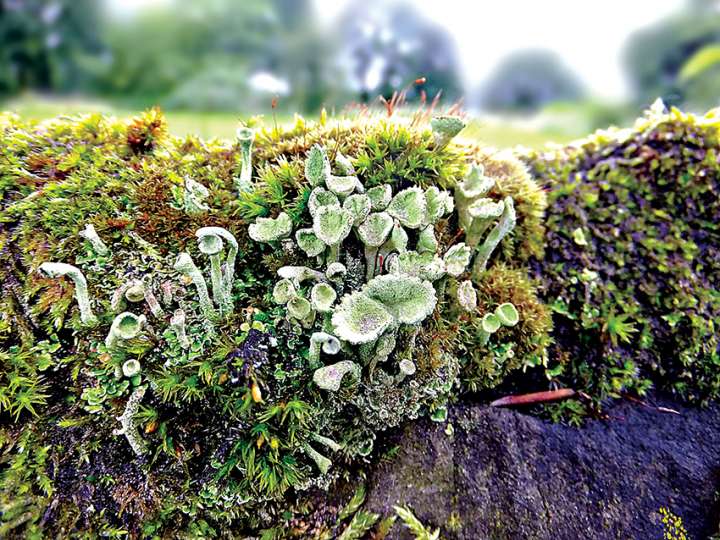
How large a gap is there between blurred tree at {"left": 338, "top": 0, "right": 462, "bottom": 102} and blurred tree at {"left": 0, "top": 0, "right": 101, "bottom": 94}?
634 centimetres

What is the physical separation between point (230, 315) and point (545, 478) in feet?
4.20

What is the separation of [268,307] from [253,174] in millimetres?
615

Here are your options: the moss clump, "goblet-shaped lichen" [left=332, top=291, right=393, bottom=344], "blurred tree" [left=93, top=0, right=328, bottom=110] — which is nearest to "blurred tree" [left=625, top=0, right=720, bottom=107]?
"blurred tree" [left=93, top=0, right=328, bottom=110]

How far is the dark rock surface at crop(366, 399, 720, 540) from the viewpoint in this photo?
1541 millimetres

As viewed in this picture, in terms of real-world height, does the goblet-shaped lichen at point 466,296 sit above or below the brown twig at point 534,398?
above

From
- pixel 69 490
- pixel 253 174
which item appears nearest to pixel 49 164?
pixel 253 174

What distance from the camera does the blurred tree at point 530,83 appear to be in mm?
10844

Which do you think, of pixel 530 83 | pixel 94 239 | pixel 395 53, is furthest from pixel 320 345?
pixel 530 83

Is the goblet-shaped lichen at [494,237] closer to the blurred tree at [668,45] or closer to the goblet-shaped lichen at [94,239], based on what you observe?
the goblet-shaped lichen at [94,239]

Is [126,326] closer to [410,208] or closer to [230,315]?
[230,315]

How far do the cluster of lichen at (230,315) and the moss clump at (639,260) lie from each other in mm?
304

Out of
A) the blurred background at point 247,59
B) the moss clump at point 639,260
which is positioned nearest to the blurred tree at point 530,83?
the blurred background at point 247,59

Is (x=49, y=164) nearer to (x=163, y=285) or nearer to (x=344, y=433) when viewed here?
(x=163, y=285)

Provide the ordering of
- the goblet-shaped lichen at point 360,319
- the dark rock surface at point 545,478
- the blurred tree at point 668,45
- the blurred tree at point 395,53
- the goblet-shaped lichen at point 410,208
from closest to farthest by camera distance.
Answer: the goblet-shaped lichen at point 360,319, the dark rock surface at point 545,478, the goblet-shaped lichen at point 410,208, the blurred tree at point 395,53, the blurred tree at point 668,45
